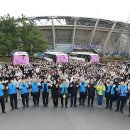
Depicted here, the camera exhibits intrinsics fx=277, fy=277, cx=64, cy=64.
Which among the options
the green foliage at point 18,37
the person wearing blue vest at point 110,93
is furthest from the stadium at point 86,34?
the person wearing blue vest at point 110,93

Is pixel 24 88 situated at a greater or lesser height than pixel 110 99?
greater

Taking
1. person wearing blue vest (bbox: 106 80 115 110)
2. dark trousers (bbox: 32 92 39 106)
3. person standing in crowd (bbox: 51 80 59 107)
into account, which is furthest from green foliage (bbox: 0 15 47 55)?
person wearing blue vest (bbox: 106 80 115 110)

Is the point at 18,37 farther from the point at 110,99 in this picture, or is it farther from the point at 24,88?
the point at 110,99

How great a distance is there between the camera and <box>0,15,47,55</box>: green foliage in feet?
169

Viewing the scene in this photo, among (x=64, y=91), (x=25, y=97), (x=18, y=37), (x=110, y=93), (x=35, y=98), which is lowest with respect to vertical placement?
(x=35, y=98)

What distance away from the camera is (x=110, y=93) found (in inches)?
576

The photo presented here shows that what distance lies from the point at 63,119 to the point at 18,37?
4396cm

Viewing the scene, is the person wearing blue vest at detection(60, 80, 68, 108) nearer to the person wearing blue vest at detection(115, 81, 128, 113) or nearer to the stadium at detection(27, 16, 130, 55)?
the person wearing blue vest at detection(115, 81, 128, 113)

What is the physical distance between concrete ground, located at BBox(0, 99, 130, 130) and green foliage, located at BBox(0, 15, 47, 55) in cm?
3807

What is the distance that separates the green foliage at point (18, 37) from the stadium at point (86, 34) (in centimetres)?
2261

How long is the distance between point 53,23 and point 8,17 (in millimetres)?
25446

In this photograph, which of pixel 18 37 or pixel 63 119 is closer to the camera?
pixel 63 119

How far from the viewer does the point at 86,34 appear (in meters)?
85.2

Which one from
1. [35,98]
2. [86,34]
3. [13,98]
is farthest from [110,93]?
[86,34]
